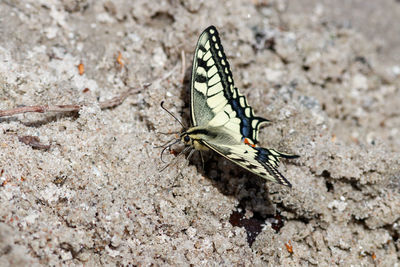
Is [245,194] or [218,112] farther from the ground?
[218,112]

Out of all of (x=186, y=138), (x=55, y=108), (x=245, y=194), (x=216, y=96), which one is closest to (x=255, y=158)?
(x=245, y=194)

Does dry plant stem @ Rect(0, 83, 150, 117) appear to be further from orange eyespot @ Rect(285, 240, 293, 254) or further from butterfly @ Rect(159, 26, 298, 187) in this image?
orange eyespot @ Rect(285, 240, 293, 254)

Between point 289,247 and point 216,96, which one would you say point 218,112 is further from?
point 289,247

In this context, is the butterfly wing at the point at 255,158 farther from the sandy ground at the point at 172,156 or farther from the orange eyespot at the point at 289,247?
the orange eyespot at the point at 289,247

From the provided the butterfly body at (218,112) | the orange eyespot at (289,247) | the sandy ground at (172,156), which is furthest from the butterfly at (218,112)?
the orange eyespot at (289,247)

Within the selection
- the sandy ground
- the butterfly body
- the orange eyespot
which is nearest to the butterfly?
the butterfly body

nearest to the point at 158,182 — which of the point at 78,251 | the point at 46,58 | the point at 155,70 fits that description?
the point at 78,251

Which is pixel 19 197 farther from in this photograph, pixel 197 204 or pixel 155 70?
pixel 155 70
